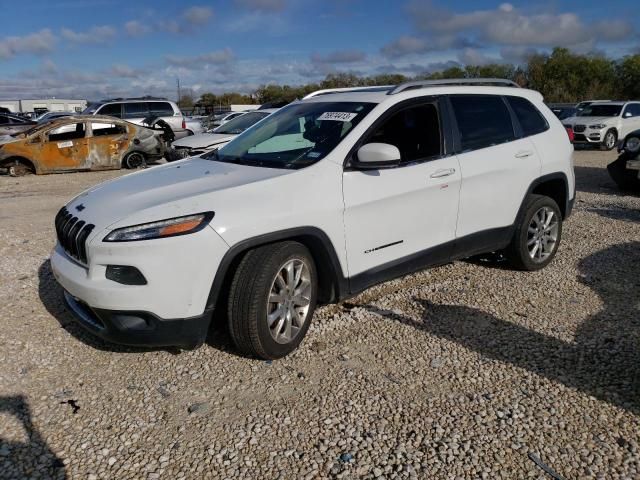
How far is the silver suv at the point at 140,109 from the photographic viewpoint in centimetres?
1692

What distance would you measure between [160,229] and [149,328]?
58 centimetres

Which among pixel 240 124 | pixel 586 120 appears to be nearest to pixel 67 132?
pixel 240 124

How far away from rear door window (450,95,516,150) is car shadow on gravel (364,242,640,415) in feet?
4.62

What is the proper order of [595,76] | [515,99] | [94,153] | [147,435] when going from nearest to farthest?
[147,435] < [515,99] < [94,153] < [595,76]

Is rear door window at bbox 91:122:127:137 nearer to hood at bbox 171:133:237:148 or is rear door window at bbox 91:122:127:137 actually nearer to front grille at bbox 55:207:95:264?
hood at bbox 171:133:237:148

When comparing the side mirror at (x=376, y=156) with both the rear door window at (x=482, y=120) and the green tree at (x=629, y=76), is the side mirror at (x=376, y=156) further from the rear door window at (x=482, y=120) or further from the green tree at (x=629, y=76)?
the green tree at (x=629, y=76)

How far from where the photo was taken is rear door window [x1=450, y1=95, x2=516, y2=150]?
4.41 m

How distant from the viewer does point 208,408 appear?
3.04m

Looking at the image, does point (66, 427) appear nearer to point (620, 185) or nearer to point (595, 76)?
point (620, 185)

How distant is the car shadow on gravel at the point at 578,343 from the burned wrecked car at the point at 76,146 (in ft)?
36.0

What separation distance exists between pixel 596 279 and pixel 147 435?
4187 mm

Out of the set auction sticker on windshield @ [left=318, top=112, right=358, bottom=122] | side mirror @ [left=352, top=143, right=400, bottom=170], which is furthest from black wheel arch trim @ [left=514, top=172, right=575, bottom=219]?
auction sticker on windshield @ [left=318, top=112, right=358, bottom=122]

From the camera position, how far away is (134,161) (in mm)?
13812

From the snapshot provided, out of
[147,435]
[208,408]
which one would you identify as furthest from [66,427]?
[208,408]
